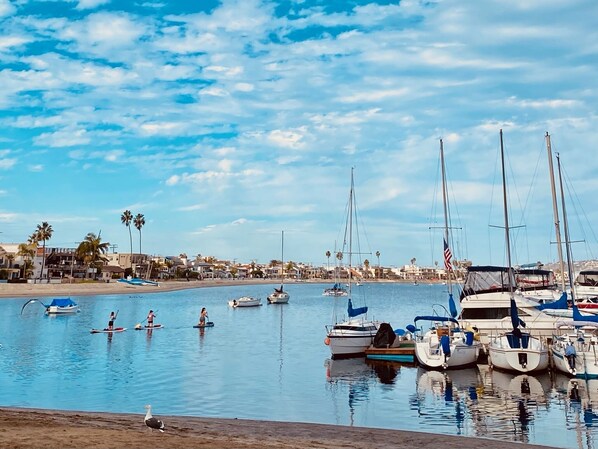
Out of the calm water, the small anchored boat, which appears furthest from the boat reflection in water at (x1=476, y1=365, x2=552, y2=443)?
the small anchored boat

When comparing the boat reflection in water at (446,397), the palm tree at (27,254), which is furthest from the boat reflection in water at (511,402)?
the palm tree at (27,254)

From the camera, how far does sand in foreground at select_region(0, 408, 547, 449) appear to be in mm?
12195

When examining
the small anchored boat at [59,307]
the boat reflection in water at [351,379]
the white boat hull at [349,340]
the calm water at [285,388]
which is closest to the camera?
the calm water at [285,388]

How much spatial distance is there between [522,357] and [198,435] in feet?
73.5

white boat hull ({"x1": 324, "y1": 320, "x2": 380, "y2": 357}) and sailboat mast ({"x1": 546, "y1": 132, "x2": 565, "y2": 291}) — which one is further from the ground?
sailboat mast ({"x1": 546, "y1": 132, "x2": 565, "y2": 291})

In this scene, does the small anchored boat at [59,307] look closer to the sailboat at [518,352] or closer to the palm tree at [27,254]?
the sailboat at [518,352]

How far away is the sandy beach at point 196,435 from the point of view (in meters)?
12.2

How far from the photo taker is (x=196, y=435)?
15.3 meters

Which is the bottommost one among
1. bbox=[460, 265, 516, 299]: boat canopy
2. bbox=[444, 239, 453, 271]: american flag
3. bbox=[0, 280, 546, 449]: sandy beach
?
bbox=[0, 280, 546, 449]: sandy beach

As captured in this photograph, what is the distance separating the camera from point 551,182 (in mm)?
45625

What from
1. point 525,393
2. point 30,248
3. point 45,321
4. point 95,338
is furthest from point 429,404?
point 30,248

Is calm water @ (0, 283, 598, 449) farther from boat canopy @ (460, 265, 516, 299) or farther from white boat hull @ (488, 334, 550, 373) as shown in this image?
boat canopy @ (460, 265, 516, 299)

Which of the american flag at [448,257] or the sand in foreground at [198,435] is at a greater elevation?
the american flag at [448,257]

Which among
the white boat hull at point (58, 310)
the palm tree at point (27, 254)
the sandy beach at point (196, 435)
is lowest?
the sandy beach at point (196, 435)
